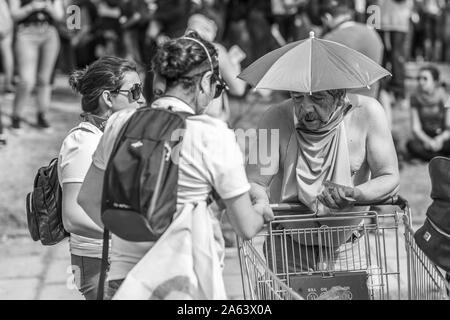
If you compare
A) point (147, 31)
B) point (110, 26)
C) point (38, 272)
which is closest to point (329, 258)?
point (38, 272)

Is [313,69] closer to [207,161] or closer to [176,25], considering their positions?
[207,161]

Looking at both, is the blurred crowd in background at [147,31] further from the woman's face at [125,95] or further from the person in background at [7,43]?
the woman's face at [125,95]

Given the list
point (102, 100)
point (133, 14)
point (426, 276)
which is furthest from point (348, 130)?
point (133, 14)

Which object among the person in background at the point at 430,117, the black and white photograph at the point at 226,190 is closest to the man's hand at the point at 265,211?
the black and white photograph at the point at 226,190

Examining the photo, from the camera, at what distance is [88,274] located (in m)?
4.55

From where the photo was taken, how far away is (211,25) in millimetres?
9648

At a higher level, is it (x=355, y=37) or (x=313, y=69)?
(x=313, y=69)

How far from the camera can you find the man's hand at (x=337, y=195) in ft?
14.1

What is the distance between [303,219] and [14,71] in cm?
1072

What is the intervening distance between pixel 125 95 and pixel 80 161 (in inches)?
15.7

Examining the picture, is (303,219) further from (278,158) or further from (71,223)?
(71,223)

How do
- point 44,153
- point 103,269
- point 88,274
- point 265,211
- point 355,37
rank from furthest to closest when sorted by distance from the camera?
1. point 44,153
2. point 355,37
3. point 88,274
4. point 265,211
5. point 103,269
